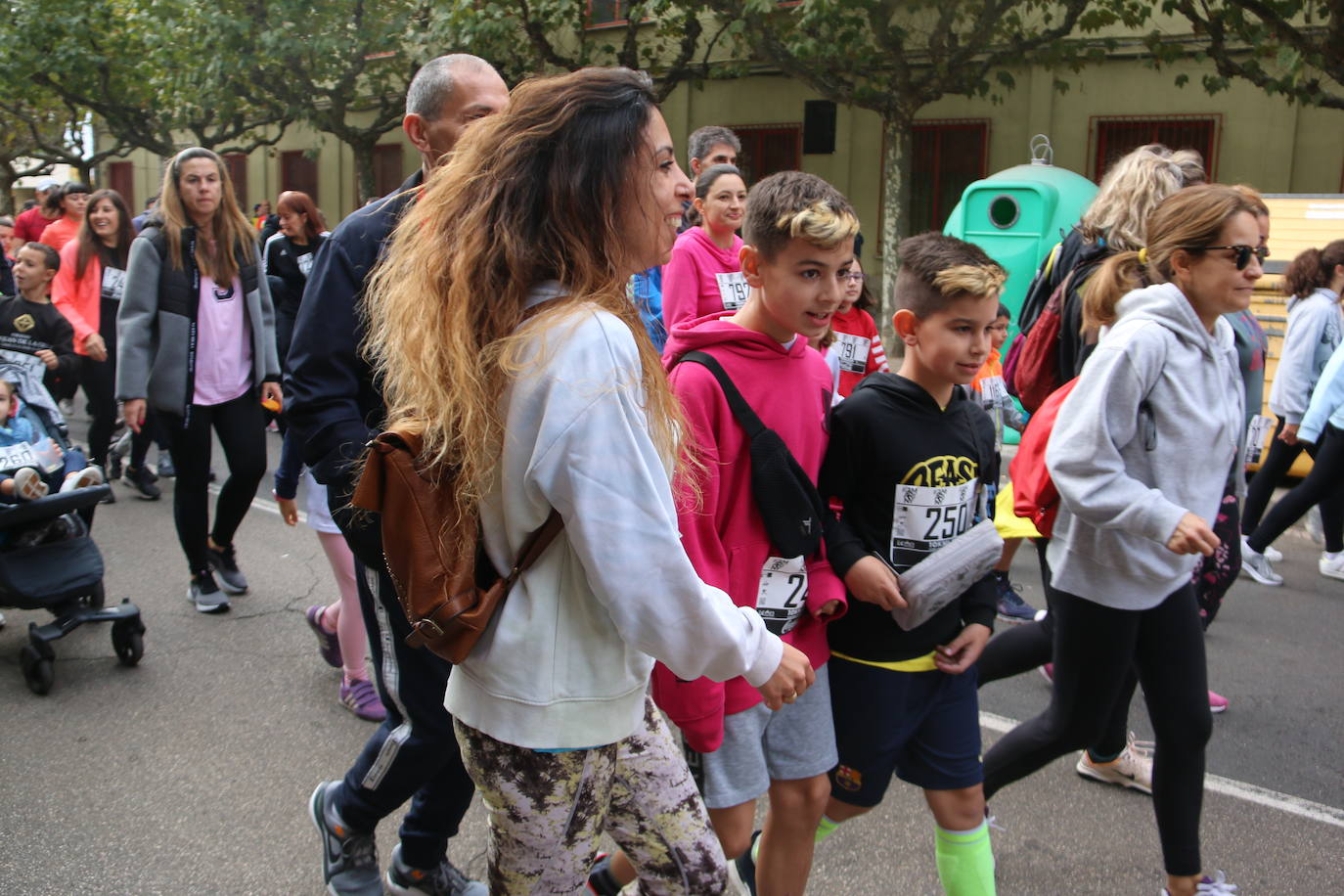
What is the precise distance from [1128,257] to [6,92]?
79.1 feet

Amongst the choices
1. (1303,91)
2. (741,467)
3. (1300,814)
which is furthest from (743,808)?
(1303,91)

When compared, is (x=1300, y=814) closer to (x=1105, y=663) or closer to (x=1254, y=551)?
(x=1105, y=663)

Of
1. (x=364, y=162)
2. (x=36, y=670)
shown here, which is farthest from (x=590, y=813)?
(x=364, y=162)

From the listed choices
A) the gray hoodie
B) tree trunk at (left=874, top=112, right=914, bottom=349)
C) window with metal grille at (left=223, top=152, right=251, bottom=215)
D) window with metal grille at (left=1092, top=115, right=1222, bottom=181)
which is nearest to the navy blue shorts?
the gray hoodie

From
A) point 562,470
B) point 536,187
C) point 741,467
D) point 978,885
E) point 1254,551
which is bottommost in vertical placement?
point 1254,551

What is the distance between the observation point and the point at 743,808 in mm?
2477

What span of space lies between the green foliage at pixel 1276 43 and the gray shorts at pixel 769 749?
865cm

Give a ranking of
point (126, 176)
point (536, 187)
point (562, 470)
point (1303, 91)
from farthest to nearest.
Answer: point (126, 176), point (1303, 91), point (536, 187), point (562, 470)

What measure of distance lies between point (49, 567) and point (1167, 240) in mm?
4053

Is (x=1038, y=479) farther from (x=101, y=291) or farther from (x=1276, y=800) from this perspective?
(x=101, y=291)

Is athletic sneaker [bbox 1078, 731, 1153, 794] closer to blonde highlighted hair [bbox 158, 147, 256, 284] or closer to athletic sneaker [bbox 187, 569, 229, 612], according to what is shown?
athletic sneaker [bbox 187, 569, 229, 612]

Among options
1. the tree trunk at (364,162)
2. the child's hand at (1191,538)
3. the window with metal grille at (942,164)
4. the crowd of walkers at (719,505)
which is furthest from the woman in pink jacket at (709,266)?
the tree trunk at (364,162)

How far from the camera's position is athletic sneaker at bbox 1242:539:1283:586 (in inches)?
238

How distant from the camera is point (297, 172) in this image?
25219 millimetres
